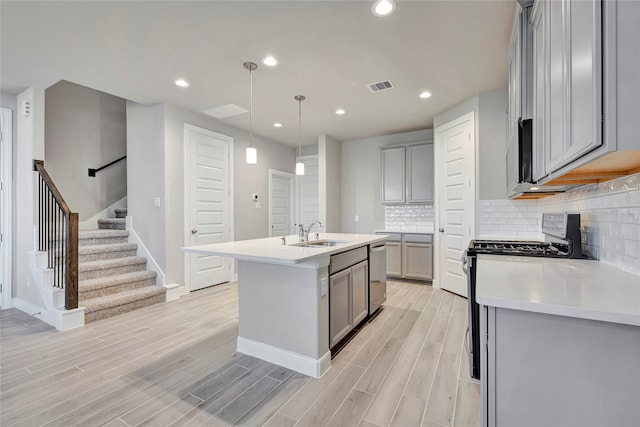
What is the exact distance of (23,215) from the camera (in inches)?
135

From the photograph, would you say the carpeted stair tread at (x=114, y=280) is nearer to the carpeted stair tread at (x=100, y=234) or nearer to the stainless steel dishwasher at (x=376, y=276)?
the carpeted stair tread at (x=100, y=234)

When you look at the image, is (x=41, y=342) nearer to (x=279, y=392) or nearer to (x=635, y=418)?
(x=279, y=392)

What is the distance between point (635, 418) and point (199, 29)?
323 centimetres

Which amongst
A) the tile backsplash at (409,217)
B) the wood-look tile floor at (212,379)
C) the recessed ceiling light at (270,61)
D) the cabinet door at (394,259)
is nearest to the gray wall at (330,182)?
the tile backsplash at (409,217)

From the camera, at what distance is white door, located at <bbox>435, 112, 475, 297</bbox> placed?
3.87 meters

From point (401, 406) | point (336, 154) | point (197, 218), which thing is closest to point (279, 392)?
point (401, 406)

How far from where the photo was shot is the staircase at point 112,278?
129 inches

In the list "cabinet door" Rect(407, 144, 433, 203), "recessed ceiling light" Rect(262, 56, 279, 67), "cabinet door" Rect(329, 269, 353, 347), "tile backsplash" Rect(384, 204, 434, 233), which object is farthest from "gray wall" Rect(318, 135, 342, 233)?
"cabinet door" Rect(329, 269, 353, 347)

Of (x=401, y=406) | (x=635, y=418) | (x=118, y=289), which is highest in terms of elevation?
(x=635, y=418)

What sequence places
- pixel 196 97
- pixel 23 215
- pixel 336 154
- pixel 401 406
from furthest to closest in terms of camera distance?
pixel 336 154 < pixel 196 97 < pixel 23 215 < pixel 401 406

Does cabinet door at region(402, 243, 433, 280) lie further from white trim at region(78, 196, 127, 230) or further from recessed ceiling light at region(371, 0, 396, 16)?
white trim at region(78, 196, 127, 230)

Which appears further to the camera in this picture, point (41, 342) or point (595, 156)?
point (41, 342)

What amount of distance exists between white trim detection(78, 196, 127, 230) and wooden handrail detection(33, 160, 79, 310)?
126cm

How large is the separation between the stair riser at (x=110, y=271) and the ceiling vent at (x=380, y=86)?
3.88 meters
